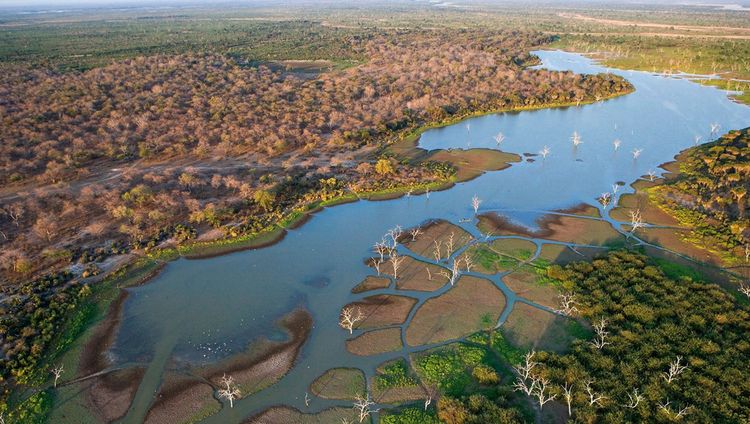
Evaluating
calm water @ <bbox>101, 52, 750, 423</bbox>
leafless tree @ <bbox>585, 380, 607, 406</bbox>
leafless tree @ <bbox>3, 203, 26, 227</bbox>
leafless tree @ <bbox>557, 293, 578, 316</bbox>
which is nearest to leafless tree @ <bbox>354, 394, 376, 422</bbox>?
calm water @ <bbox>101, 52, 750, 423</bbox>

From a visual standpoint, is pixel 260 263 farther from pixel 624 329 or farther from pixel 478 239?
pixel 624 329

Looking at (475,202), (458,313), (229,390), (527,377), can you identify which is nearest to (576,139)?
(475,202)

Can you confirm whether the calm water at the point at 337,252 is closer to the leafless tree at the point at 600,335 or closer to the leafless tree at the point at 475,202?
the leafless tree at the point at 475,202

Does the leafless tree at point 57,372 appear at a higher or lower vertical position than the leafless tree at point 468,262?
lower

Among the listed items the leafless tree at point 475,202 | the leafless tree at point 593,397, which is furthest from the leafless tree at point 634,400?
the leafless tree at point 475,202

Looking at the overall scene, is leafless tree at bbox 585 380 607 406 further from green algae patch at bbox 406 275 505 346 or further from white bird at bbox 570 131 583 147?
white bird at bbox 570 131 583 147
